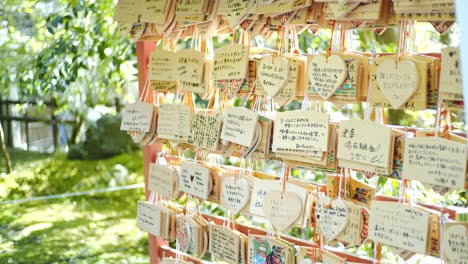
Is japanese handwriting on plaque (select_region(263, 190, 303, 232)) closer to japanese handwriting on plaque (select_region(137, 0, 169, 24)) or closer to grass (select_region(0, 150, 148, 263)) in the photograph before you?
japanese handwriting on plaque (select_region(137, 0, 169, 24))

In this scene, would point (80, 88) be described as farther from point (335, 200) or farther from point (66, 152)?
point (335, 200)

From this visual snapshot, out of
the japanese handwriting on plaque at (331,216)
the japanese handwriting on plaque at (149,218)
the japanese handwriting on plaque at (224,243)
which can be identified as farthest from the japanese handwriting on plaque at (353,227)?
the japanese handwriting on plaque at (149,218)

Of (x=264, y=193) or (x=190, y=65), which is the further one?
(x=190, y=65)

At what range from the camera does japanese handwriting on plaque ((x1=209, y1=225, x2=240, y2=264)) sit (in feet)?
5.08

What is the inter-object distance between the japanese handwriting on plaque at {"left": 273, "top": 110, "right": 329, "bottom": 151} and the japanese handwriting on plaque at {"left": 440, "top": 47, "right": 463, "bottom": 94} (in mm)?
251

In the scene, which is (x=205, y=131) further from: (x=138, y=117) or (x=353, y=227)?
(x=353, y=227)

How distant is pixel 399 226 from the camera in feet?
3.89

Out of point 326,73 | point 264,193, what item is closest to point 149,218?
point 264,193

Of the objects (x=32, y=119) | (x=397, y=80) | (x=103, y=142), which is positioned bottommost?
(x=103, y=142)

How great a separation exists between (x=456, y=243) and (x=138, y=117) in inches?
36.4

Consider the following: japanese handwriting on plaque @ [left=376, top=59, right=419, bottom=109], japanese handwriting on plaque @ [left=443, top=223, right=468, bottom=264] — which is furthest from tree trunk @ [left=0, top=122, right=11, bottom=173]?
japanese handwriting on plaque @ [left=443, top=223, right=468, bottom=264]

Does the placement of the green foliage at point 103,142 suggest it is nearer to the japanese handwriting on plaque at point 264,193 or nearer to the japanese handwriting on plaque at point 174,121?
the japanese handwriting on plaque at point 174,121

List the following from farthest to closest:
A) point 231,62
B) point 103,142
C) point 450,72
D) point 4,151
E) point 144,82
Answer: point 103,142, point 4,151, point 144,82, point 231,62, point 450,72

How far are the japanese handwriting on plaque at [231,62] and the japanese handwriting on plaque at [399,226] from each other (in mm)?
428
